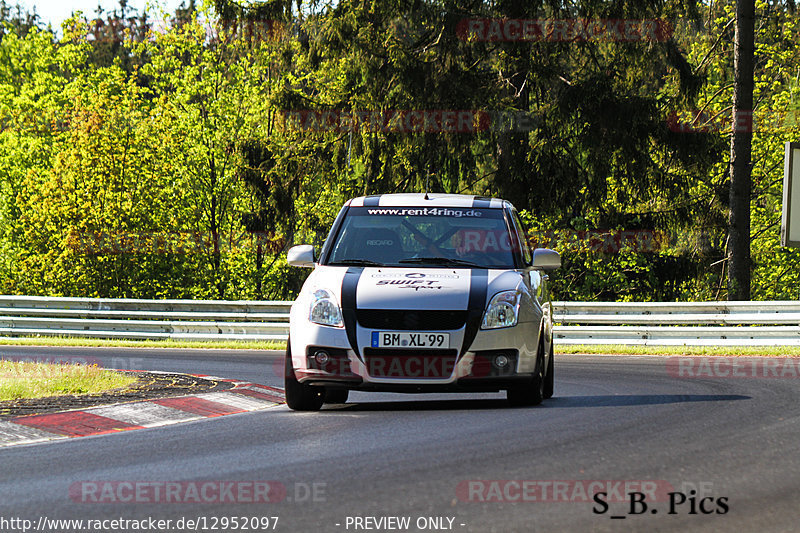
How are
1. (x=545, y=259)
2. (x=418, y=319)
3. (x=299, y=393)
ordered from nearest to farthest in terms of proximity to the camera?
(x=418, y=319)
(x=299, y=393)
(x=545, y=259)

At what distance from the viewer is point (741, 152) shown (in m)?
24.4

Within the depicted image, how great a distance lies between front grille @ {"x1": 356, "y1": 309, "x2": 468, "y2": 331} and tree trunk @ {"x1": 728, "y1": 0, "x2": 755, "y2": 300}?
661 inches

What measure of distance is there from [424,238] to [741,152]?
53.7 feet

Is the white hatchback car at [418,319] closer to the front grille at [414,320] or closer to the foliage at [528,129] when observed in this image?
the front grille at [414,320]

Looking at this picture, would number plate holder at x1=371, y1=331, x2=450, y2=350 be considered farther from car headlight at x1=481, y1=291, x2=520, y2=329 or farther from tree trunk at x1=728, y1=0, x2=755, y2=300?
tree trunk at x1=728, y1=0, x2=755, y2=300

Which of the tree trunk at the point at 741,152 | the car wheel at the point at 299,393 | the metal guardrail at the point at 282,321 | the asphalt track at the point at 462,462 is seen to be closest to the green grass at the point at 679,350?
the metal guardrail at the point at 282,321

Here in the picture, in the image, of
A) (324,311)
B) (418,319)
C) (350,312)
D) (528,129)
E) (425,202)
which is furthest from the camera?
(528,129)

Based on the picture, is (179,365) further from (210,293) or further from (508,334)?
(210,293)

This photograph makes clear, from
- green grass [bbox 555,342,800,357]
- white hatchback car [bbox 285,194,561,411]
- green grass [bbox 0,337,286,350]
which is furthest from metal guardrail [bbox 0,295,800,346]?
white hatchback car [bbox 285,194,561,411]

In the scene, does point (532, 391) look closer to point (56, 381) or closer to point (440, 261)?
point (440, 261)

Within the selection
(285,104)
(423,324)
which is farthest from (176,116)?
(423,324)

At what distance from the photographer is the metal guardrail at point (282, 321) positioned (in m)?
18.9

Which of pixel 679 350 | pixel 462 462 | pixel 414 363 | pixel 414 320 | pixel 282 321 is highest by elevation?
pixel 414 320

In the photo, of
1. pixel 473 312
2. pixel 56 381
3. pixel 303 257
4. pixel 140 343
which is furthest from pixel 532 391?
pixel 140 343
